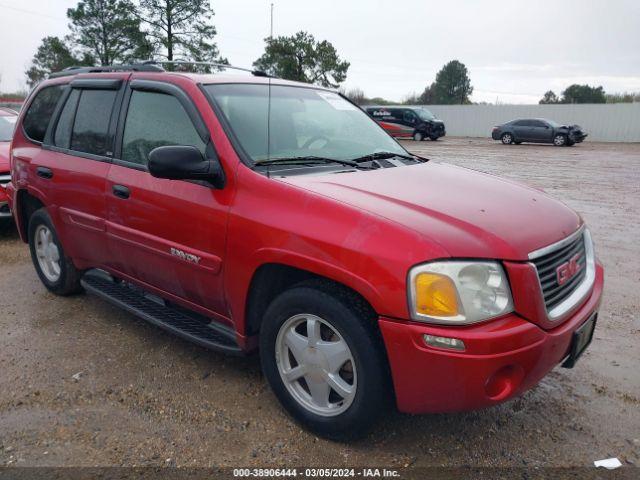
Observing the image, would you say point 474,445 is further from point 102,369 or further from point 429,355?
point 102,369

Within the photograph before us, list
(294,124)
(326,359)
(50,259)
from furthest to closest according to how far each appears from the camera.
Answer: (50,259) → (294,124) → (326,359)

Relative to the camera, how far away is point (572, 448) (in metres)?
2.76

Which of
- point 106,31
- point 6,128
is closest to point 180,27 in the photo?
point 106,31

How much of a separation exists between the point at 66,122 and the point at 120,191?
1.16 metres

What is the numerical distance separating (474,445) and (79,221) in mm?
3085

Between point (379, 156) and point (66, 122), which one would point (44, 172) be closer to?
point (66, 122)

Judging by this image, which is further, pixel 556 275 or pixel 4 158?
pixel 4 158

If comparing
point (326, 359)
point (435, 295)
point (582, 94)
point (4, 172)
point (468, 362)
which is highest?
point (582, 94)

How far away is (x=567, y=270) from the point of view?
2697 mm

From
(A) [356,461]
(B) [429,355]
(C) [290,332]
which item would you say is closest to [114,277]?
(C) [290,332]

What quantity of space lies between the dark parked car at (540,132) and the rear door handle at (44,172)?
27.9m

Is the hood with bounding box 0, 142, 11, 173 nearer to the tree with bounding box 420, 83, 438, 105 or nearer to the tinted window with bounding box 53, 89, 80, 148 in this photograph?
the tinted window with bounding box 53, 89, 80, 148

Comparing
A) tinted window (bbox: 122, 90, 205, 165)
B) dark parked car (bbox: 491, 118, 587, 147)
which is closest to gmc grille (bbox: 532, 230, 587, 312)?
tinted window (bbox: 122, 90, 205, 165)

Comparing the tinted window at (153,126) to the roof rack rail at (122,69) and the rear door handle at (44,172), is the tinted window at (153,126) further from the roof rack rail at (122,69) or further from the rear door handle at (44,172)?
the rear door handle at (44,172)
